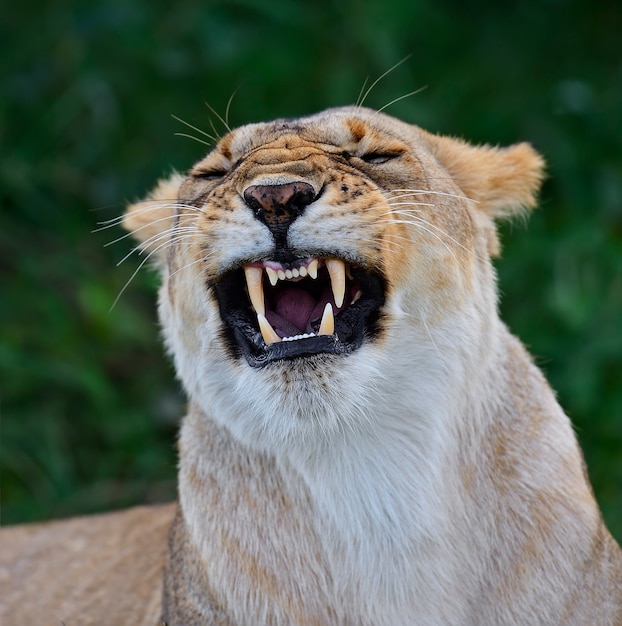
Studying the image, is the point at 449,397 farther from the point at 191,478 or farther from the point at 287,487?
the point at 191,478

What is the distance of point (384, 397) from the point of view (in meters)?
3.54

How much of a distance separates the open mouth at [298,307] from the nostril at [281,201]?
0.44 ft

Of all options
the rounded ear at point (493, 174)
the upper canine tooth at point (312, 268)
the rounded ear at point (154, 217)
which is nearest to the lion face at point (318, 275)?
the upper canine tooth at point (312, 268)

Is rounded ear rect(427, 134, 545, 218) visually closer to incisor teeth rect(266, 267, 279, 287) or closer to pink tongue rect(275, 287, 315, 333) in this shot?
pink tongue rect(275, 287, 315, 333)

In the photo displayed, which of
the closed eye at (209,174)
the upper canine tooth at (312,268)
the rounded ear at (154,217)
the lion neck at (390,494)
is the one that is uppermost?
the closed eye at (209,174)

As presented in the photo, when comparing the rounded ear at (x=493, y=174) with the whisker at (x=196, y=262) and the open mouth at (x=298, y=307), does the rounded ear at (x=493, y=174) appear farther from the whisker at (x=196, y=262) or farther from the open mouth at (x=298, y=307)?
the whisker at (x=196, y=262)

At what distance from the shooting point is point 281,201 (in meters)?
3.27

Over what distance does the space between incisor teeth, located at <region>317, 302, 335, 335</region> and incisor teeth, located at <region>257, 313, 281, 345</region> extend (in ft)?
0.46

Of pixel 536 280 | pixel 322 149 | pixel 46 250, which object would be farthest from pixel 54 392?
pixel 322 149

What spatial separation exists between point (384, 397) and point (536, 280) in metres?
4.09

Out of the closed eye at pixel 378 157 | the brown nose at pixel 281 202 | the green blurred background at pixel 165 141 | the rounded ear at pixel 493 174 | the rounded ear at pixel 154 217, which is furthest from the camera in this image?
the green blurred background at pixel 165 141

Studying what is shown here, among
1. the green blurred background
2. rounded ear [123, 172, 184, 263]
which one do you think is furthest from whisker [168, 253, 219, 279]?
the green blurred background

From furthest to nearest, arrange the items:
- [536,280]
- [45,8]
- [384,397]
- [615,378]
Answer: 1. [45,8]
2. [536,280]
3. [615,378]
4. [384,397]

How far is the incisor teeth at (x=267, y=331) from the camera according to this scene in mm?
3363
